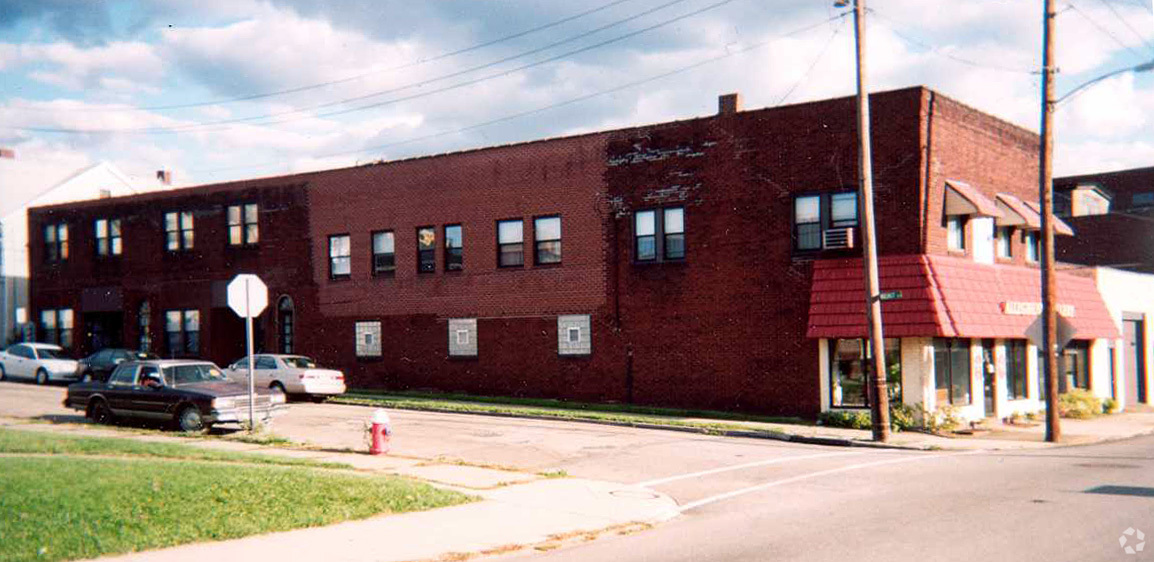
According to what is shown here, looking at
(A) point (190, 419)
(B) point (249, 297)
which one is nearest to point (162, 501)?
(B) point (249, 297)

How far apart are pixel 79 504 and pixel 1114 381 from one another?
34.6 m

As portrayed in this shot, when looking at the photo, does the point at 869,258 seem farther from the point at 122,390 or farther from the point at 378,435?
the point at 122,390

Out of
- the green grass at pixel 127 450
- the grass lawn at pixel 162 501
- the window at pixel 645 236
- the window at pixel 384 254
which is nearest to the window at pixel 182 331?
the window at pixel 384 254

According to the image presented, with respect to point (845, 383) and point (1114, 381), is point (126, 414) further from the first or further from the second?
point (1114, 381)

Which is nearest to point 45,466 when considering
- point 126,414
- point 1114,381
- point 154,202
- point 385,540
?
point 385,540

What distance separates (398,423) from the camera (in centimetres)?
2539

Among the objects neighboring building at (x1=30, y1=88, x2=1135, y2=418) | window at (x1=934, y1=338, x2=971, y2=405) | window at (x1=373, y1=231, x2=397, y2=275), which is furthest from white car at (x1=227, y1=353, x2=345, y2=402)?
window at (x1=934, y1=338, x2=971, y2=405)

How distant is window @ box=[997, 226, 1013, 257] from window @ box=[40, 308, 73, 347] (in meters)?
38.9

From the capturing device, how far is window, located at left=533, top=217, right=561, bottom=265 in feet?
107

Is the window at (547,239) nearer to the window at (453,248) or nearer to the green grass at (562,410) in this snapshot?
the window at (453,248)

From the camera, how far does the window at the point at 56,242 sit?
47.0 m

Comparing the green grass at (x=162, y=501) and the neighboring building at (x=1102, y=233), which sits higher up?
the neighboring building at (x=1102, y=233)

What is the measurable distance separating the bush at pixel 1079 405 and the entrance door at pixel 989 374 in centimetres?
331

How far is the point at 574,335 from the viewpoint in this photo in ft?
105
